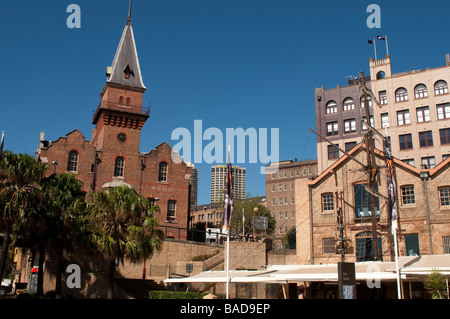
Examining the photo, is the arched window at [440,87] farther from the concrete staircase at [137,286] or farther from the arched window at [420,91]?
the concrete staircase at [137,286]

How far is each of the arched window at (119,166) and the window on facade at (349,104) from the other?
3019cm

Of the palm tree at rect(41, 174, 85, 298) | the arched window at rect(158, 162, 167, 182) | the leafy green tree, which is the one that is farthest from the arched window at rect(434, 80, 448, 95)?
the palm tree at rect(41, 174, 85, 298)

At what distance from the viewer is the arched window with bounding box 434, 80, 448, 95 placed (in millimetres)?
53781

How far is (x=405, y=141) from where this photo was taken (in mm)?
55062

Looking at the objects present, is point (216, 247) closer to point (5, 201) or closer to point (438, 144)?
point (5, 201)

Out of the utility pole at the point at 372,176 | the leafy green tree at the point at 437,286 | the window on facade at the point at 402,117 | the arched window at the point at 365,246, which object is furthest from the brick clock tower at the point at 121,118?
the leafy green tree at the point at 437,286

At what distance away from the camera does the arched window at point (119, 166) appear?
5022 cm

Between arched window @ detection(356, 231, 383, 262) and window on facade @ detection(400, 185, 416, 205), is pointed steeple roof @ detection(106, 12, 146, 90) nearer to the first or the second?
arched window @ detection(356, 231, 383, 262)

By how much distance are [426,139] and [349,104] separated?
428 inches
